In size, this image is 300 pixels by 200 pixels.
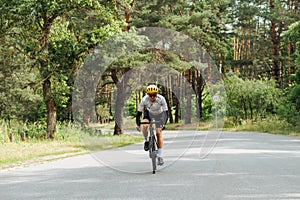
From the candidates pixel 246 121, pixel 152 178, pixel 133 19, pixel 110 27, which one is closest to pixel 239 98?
pixel 246 121

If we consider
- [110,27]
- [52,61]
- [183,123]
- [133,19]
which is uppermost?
[133,19]

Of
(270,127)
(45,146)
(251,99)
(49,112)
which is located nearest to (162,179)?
(45,146)

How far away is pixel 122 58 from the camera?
84.3ft

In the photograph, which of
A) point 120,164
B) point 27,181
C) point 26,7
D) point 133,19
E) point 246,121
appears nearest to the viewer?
point 27,181

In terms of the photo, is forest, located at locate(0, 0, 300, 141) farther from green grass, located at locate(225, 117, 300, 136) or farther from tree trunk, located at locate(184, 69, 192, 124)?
green grass, located at locate(225, 117, 300, 136)

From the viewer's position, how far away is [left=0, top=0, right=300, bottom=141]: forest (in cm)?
2045

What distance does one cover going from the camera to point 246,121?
3881 centimetres

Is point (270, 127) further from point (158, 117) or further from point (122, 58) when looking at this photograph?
point (158, 117)

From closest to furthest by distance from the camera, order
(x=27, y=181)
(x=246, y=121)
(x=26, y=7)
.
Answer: (x=27, y=181)
(x=26, y=7)
(x=246, y=121)

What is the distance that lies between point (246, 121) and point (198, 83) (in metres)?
12.0

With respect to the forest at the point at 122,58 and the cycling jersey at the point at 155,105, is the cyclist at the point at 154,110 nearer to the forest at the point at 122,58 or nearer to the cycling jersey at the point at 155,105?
the cycling jersey at the point at 155,105

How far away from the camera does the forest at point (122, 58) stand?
2045 cm

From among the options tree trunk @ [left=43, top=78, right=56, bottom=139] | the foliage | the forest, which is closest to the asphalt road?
the forest

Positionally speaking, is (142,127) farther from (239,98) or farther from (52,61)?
(239,98)
